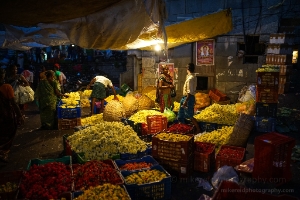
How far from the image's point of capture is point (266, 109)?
8594mm

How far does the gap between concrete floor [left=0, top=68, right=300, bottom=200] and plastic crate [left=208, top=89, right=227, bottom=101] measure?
2237mm

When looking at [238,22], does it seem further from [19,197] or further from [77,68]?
[77,68]

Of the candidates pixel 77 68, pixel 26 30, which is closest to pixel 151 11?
pixel 26 30

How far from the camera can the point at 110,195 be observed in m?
4.05

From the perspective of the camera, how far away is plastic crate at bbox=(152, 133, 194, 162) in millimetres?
5500

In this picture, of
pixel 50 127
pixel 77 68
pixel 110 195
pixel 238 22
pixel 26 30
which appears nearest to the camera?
pixel 110 195

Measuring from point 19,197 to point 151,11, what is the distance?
3668mm

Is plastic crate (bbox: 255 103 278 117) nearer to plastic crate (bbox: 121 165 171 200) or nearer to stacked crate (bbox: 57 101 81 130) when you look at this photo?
plastic crate (bbox: 121 165 171 200)

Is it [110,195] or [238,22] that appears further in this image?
[238,22]

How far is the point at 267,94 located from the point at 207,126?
232cm

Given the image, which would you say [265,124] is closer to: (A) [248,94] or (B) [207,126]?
(A) [248,94]

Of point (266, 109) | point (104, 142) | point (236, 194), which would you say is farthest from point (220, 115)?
point (236, 194)

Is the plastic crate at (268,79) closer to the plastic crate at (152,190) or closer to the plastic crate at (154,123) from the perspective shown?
the plastic crate at (154,123)

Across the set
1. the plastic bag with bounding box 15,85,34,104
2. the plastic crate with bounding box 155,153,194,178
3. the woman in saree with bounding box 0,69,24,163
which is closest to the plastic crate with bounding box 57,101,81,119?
the plastic bag with bounding box 15,85,34,104
